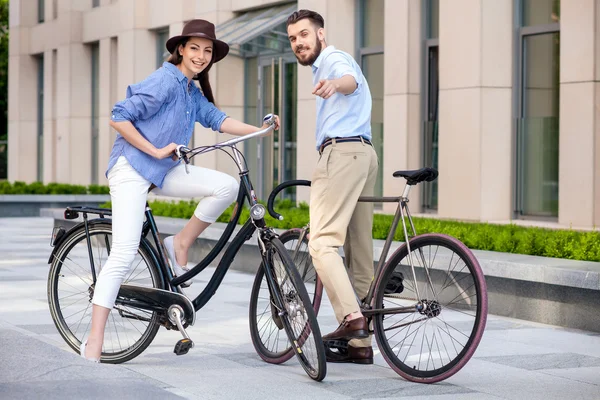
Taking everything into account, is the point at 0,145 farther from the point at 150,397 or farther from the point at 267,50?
the point at 150,397

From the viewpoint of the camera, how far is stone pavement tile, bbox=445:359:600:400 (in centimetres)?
554

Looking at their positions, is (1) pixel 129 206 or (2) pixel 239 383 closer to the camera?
(2) pixel 239 383

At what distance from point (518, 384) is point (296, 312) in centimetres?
121

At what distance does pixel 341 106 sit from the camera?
6.05 metres

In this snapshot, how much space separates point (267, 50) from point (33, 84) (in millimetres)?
14592

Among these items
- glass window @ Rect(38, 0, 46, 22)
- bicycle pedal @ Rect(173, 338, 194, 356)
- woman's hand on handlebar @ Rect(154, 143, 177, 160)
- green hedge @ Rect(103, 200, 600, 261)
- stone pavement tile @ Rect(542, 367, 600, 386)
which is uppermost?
glass window @ Rect(38, 0, 46, 22)

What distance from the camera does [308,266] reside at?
6.46m

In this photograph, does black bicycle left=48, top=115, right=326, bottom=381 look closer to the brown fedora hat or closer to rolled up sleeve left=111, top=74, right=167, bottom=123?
rolled up sleeve left=111, top=74, right=167, bottom=123

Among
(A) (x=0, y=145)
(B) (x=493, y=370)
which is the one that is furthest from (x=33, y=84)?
(B) (x=493, y=370)

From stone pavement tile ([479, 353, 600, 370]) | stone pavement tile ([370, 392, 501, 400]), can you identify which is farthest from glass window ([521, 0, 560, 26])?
stone pavement tile ([370, 392, 501, 400])

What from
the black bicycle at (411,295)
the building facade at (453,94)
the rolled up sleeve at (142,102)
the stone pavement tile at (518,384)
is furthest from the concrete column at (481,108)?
the rolled up sleeve at (142,102)

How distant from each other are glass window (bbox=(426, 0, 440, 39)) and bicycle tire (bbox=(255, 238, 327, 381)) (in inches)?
433

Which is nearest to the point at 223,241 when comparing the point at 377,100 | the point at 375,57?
the point at 377,100

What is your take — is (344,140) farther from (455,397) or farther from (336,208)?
(455,397)
